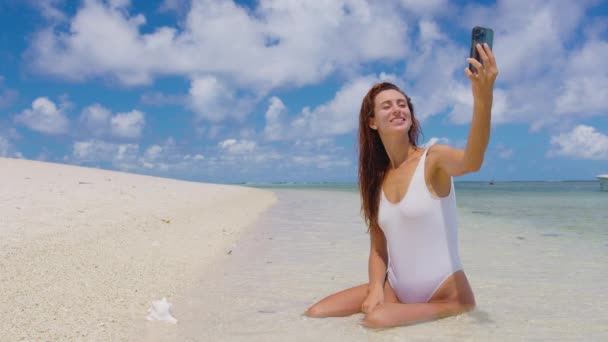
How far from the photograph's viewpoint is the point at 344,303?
3.84 meters

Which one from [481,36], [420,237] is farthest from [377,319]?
[481,36]

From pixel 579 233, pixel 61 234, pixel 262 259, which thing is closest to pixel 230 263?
pixel 262 259

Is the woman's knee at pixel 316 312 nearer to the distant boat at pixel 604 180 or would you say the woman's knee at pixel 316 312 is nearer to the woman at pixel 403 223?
the woman at pixel 403 223

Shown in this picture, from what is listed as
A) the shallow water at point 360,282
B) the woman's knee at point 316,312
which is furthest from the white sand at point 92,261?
the woman's knee at point 316,312

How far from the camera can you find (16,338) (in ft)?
9.96

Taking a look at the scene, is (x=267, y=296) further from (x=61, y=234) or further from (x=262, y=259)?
(x=61, y=234)

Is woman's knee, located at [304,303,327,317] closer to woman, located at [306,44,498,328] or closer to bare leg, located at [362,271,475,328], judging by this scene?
woman, located at [306,44,498,328]

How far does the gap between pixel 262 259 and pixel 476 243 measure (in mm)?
4015

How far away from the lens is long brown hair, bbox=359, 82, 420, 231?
3875mm

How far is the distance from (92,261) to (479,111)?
453 cm

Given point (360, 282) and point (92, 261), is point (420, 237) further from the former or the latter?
point (92, 261)

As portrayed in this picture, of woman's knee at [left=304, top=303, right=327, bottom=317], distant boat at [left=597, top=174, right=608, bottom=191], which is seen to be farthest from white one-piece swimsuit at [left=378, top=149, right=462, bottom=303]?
distant boat at [left=597, top=174, right=608, bottom=191]

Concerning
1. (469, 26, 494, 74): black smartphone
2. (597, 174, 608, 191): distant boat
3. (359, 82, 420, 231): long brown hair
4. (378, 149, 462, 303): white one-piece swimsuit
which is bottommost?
(378, 149, 462, 303): white one-piece swimsuit

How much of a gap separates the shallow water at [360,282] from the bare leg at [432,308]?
7 centimetres
